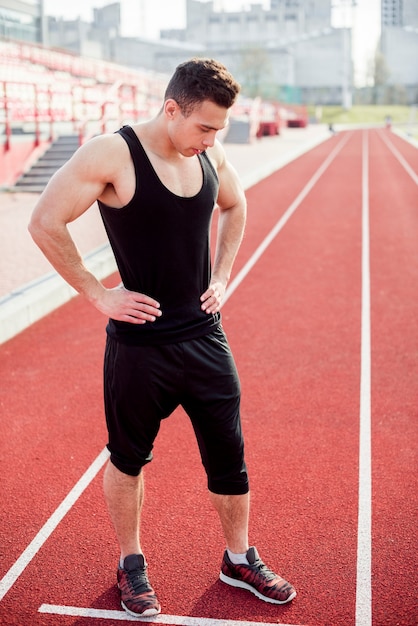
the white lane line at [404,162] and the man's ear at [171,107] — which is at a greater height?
the man's ear at [171,107]

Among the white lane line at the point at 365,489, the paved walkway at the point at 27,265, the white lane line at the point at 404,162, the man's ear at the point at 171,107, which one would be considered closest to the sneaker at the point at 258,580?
the white lane line at the point at 365,489

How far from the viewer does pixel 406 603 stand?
3.17m

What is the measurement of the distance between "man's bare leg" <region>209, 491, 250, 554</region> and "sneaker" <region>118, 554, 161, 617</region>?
0.37 m

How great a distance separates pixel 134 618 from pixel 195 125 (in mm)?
1904

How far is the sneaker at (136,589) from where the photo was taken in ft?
10.1

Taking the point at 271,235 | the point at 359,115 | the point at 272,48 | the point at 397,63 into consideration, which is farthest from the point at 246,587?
the point at 397,63

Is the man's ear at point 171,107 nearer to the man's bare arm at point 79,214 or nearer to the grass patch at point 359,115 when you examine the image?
the man's bare arm at point 79,214

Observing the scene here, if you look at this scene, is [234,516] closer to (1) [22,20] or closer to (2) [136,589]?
(2) [136,589]

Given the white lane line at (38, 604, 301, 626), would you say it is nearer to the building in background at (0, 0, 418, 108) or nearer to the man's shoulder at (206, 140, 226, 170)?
the man's shoulder at (206, 140, 226, 170)

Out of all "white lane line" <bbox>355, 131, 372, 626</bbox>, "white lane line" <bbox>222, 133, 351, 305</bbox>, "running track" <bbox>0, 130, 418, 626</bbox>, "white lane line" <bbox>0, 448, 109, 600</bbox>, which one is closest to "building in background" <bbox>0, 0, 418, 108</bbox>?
"white lane line" <bbox>222, 133, 351, 305</bbox>

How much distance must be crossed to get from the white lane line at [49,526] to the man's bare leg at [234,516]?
946 mm

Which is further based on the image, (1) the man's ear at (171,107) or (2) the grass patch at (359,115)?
(2) the grass patch at (359,115)

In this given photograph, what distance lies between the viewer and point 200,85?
2619 millimetres

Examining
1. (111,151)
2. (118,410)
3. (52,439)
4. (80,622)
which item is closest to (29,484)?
(52,439)
